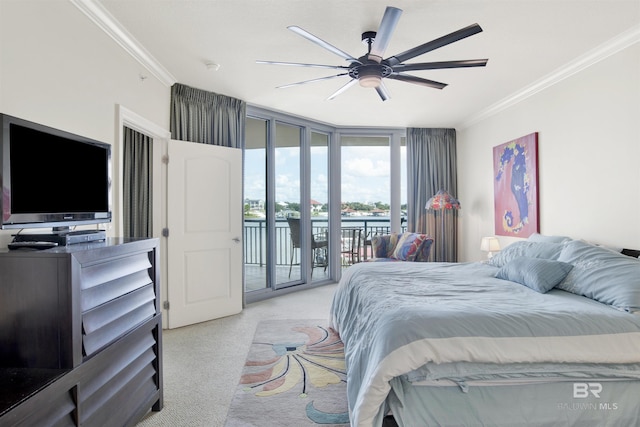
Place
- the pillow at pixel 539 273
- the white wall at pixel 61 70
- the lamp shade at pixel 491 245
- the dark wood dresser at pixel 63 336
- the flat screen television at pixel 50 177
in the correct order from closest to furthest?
the dark wood dresser at pixel 63 336 < the flat screen television at pixel 50 177 < the white wall at pixel 61 70 < the pillow at pixel 539 273 < the lamp shade at pixel 491 245

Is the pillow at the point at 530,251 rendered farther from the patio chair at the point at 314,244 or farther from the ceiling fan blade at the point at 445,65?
the patio chair at the point at 314,244

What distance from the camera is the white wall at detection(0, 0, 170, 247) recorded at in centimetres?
169

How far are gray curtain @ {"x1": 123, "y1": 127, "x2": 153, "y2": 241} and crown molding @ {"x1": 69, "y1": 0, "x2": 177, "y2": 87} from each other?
710 millimetres

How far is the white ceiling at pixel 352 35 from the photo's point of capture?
7.55 feet

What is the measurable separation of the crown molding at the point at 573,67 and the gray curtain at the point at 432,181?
3.50 ft

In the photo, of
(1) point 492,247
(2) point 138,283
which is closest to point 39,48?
(2) point 138,283

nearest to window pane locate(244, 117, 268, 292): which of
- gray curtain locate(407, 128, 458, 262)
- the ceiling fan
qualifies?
the ceiling fan

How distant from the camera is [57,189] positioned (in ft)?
5.60

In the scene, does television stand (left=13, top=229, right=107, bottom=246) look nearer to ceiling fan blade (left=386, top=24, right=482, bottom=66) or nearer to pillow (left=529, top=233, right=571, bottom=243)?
ceiling fan blade (left=386, top=24, right=482, bottom=66)

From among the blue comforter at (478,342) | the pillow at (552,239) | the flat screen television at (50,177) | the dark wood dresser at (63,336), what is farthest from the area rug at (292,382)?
the pillow at (552,239)

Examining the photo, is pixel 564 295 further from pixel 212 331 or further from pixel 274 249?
pixel 274 249

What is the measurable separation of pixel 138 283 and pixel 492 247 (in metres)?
3.94

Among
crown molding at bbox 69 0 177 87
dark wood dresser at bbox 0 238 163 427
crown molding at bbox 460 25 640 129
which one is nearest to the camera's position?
dark wood dresser at bbox 0 238 163 427

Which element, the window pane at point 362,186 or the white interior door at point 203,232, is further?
the window pane at point 362,186
